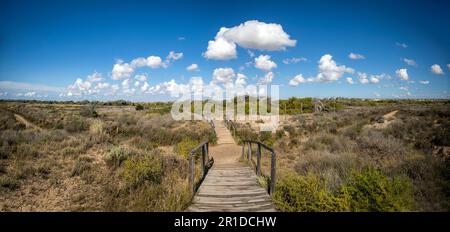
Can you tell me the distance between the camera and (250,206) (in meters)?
4.96

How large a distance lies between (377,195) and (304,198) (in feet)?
4.35

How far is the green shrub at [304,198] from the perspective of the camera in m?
4.36

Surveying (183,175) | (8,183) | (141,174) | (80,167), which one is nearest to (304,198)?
(183,175)

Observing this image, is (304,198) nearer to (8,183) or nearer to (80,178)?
(80,178)

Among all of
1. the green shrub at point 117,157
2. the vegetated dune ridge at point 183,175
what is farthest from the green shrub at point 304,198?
the green shrub at point 117,157

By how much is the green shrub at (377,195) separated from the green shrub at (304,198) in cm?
30

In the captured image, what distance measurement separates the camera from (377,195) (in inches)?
162

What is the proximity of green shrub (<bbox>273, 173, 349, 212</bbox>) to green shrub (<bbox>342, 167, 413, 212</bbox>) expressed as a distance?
0.30 metres

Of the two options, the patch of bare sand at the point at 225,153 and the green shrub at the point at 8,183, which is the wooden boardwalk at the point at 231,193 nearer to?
the patch of bare sand at the point at 225,153

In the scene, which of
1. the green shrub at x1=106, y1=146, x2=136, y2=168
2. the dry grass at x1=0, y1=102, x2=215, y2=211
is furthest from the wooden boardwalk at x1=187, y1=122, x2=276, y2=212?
the green shrub at x1=106, y1=146, x2=136, y2=168

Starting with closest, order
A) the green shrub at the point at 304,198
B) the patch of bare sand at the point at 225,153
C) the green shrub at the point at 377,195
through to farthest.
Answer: the green shrub at the point at 377,195 < the green shrub at the point at 304,198 < the patch of bare sand at the point at 225,153

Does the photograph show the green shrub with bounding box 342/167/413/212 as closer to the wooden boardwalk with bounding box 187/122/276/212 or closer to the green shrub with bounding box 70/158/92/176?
the wooden boardwalk with bounding box 187/122/276/212

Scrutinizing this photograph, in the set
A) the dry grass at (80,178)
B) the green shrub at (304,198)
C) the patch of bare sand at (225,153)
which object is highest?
the green shrub at (304,198)

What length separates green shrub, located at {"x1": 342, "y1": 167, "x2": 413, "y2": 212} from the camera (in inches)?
159
